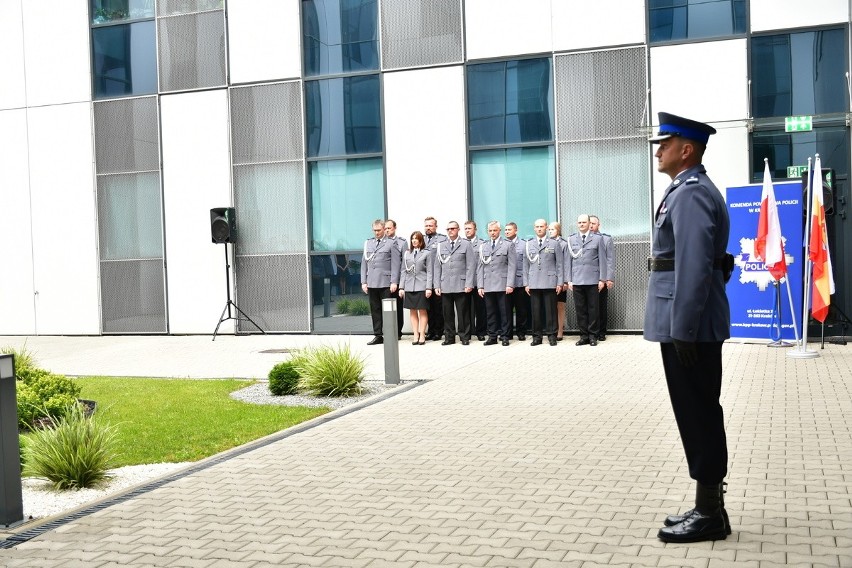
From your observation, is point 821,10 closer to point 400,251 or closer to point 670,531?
point 400,251

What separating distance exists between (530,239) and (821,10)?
568cm

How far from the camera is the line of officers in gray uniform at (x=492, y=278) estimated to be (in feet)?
52.9

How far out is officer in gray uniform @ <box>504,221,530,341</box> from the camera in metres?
16.6

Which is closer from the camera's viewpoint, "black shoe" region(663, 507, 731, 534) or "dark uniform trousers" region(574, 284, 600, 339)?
"black shoe" region(663, 507, 731, 534)

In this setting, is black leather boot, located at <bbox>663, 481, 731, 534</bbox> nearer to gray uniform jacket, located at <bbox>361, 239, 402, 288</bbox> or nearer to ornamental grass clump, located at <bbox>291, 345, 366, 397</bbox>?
ornamental grass clump, located at <bbox>291, 345, 366, 397</bbox>

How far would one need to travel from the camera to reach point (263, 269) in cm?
1953

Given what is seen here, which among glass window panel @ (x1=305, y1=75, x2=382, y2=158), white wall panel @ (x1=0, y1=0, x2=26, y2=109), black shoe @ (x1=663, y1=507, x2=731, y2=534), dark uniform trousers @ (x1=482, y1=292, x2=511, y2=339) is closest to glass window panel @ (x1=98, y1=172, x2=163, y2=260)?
white wall panel @ (x1=0, y1=0, x2=26, y2=109)

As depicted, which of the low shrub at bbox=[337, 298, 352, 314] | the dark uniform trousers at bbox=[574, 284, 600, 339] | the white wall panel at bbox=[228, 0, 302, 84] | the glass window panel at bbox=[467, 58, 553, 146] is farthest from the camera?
the white wall panel at bbox=[228, 0, 302, 84]

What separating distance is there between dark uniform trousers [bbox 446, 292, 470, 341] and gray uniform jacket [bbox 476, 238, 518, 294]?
15.0 inches

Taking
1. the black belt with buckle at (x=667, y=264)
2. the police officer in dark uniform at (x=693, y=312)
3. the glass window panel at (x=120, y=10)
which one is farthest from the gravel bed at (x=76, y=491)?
the glass window panel at (x=120, y=10)

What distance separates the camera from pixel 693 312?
505 centimetres

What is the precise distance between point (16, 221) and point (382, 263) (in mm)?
8429

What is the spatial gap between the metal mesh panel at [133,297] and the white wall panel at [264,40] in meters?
4.12

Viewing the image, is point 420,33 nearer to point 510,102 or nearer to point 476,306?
point 510,102
